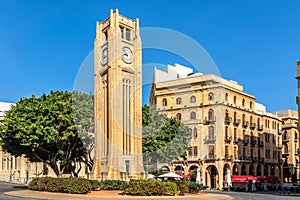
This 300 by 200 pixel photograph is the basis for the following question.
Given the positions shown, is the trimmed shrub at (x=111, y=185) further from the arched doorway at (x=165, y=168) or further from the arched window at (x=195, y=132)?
the arched window at (x=195, y=132)

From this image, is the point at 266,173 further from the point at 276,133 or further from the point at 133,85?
the point at 133,85

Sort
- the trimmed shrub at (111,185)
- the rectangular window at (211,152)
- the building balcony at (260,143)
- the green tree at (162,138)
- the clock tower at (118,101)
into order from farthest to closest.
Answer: the building balcony at (260,143) → the rectangular window at (211,152) → the green tree at (162,138) → the clock tower at (118,101) → the trimmed shrub at (111,185)

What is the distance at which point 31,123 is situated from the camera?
39.8m

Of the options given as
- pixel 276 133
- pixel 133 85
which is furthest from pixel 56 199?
pixel 276 133

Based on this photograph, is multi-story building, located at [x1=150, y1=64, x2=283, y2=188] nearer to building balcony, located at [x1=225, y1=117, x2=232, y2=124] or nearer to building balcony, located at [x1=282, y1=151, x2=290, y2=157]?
building balcony, located at [x1=225, y1=117, x2=232, y2=124]

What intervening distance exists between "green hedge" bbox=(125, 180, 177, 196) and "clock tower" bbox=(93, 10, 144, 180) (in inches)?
415

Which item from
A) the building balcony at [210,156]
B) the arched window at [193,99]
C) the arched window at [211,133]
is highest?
the arched window at [193,99]

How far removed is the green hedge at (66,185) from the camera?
32625 millimetres

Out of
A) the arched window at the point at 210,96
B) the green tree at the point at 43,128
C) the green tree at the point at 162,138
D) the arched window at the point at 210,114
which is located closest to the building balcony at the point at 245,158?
the arched window at the point at 210,114

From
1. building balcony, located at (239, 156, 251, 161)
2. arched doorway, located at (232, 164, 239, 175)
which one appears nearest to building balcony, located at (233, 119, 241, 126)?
building balcony, located at (239, 156, 251, 161)

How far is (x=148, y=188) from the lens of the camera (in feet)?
104

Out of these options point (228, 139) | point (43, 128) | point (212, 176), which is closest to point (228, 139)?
point (228, 139)

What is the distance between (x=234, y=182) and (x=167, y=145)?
13023 millimetres

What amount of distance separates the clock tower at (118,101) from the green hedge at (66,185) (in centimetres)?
866
